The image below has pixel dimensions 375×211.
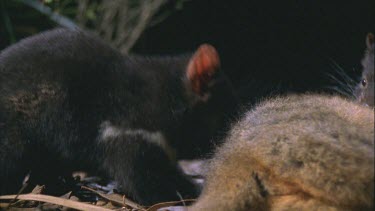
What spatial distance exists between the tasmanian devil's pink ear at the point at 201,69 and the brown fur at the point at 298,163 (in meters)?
1.57

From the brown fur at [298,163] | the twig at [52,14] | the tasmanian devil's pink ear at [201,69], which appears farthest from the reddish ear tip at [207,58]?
the twig at [52,14]

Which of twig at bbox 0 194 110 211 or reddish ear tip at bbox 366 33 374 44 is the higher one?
reddish ear tip at bbox 366 33 374 44

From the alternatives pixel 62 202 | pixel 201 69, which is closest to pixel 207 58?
pixel 201 69

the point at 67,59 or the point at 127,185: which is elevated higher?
the point at 67,59

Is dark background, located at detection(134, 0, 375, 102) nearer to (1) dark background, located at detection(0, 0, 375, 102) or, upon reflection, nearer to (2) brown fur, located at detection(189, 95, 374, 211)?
(1) dark background, located at detection(0, 0, 375, 102)

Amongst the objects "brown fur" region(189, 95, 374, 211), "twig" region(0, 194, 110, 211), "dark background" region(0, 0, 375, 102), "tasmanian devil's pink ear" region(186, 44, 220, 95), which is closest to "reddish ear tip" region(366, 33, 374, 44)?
"dark background" region(0, 0, 375, 102)

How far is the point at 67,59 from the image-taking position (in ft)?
13.4

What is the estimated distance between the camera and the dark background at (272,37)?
232 inches

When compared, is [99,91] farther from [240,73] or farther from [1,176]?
[240,73]

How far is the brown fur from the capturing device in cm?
201

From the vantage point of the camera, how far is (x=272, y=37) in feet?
→ 20.0

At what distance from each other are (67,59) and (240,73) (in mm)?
2618

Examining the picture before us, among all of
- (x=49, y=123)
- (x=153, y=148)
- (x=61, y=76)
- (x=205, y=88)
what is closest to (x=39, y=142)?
(x=49, y=123)

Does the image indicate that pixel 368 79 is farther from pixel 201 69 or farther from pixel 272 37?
pixel 201 69
